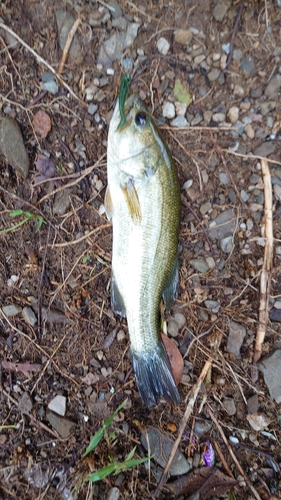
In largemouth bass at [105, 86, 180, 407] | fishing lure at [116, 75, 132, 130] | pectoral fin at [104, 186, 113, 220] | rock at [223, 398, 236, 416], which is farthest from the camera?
rock at [223, 398, 236, 416]

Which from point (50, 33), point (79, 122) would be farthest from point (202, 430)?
point (50, 33)

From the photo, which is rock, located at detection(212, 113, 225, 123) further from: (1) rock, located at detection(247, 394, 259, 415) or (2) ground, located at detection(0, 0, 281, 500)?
(1) rock, located at detection(247, 394, 259, 415)

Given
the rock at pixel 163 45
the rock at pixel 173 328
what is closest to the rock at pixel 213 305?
the rock at pixel 173 328

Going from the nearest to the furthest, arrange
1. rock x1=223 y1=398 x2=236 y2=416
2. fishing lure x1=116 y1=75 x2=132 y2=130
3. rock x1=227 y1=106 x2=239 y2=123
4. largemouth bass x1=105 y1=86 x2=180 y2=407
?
1. fishing lure x1=116 y1=75 x2=132 y2=130
2. largemouth bass x1=105 y1=86 x2=180 y2=407
3. rock x1=227 y1=106 x2=239 y2=123
4. rock x1=223 y1=398 x2=236 y2=416

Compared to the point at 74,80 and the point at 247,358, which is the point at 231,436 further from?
the point at 74,80

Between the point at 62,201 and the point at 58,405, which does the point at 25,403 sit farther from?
the point at 62,201

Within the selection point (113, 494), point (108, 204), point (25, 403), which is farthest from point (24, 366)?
point (108, 204)

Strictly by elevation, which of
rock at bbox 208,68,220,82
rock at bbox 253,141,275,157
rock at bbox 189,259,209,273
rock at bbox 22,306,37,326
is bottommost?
rock at bbox 22,306,37,326

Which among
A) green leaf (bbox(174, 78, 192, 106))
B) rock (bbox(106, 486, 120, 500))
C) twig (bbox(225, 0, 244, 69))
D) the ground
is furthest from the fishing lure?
rock (bbox(106, 486, 120, 500))
